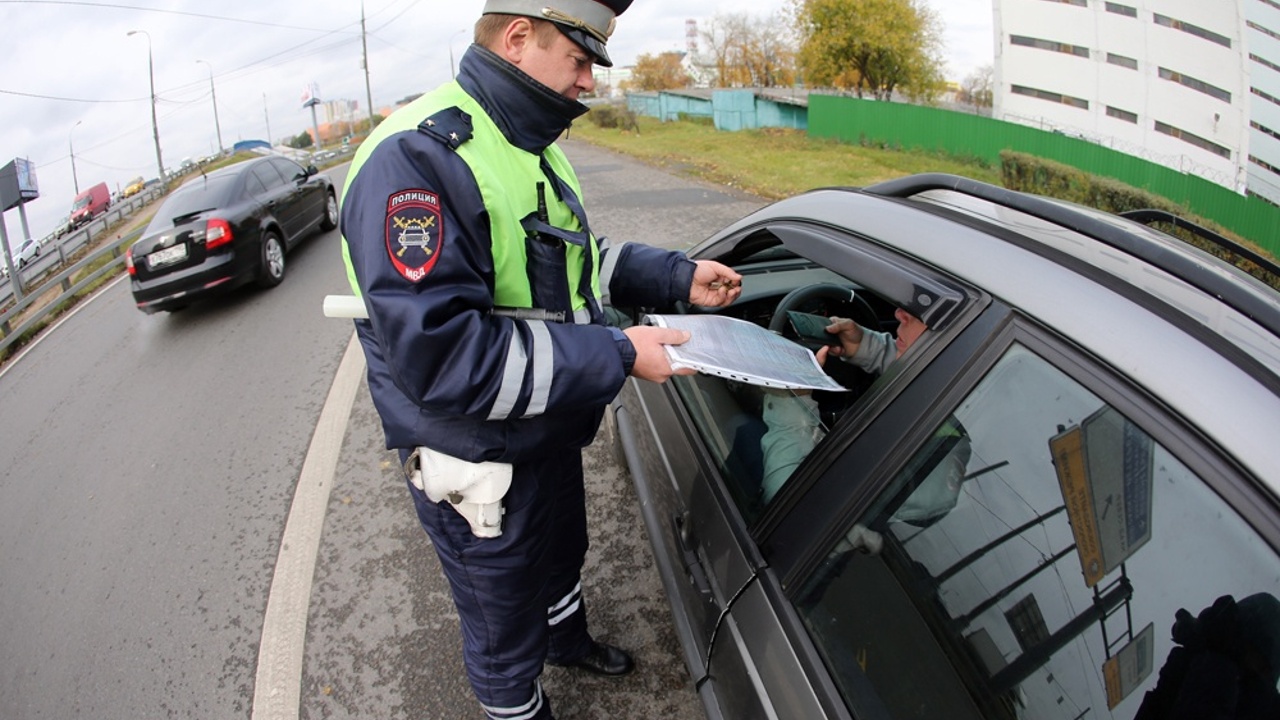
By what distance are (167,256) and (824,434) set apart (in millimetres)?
7810

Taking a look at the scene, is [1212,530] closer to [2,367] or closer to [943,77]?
[2,367]

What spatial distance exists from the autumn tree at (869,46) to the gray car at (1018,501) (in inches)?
1346

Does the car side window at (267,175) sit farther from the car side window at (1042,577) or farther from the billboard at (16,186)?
the car side window at (1042,577)

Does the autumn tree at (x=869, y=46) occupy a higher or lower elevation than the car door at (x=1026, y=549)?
higher

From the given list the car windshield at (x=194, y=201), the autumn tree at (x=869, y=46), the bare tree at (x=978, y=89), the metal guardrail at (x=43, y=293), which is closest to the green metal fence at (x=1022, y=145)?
the autumn tree at (x=869, y=46)

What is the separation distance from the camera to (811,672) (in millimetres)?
1309

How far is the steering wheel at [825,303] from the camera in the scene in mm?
2402

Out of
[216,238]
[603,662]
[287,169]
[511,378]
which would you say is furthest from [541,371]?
[287,169]

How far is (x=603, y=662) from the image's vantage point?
244 centimetres

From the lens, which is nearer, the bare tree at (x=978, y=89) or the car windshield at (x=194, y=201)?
the car windshield at (x=194, y=201)

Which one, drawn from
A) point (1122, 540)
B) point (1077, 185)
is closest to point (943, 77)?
point (1077, 185)

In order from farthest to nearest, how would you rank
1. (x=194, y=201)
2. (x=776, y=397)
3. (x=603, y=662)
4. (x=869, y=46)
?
1. (x=869, y=46)
2. (x=194, y=201)
3. (x=603, y=662)
4. (x=776, y=397)

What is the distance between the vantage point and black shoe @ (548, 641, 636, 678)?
243 cm

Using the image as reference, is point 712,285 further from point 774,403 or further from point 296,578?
point 296,578
